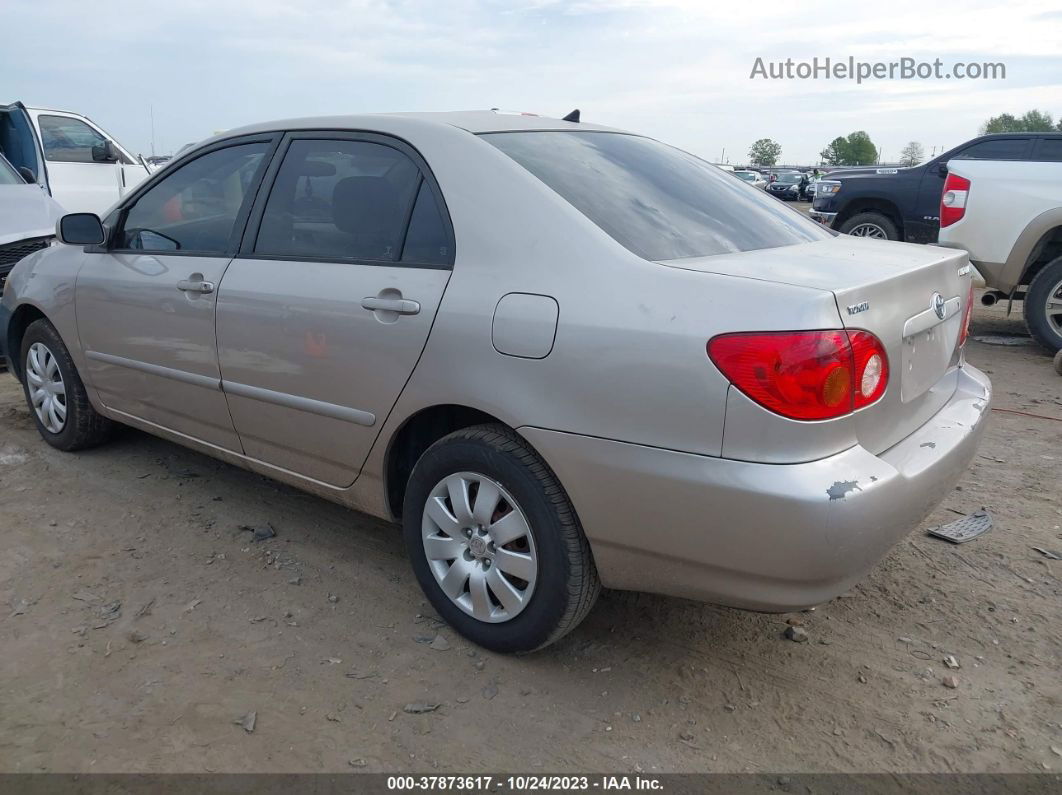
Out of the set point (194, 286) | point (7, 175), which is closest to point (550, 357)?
point (194, 286)

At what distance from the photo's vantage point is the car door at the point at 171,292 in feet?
11.5

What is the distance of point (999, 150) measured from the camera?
31.8 feet

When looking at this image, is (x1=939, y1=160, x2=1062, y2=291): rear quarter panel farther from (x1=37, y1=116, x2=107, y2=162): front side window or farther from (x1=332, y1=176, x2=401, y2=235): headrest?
(x1=37, y1=116, x2=107, y2=162): front side window

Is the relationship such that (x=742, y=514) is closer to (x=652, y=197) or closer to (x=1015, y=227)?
(x=652, y=197)

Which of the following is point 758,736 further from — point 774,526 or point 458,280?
point 458,280

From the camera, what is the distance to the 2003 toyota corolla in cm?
222

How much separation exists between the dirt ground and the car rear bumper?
0.42 m

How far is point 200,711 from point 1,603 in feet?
3.65

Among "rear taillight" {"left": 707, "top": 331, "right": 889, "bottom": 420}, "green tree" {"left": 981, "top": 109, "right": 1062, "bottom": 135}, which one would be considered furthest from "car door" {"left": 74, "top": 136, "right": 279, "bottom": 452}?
"green tree" {"left": 981, "top": 109, "right": 1062, "bottom": 135}

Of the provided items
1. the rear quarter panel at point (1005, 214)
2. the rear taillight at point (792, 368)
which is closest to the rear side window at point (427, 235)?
the rear taillight at point (792, 368)

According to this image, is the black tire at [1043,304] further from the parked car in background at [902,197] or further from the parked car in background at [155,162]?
the parked car in background at [155,162]

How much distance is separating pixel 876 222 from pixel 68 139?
367 inches

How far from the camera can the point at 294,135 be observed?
3.42m

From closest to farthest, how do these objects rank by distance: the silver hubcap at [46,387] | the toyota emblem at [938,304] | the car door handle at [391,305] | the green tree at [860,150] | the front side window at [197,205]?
the toyota emblem at [938,304], the car door handle at [391,305], the front side window at [197,205], the silver hubcap at [46,387], the green tree at [860,150]
